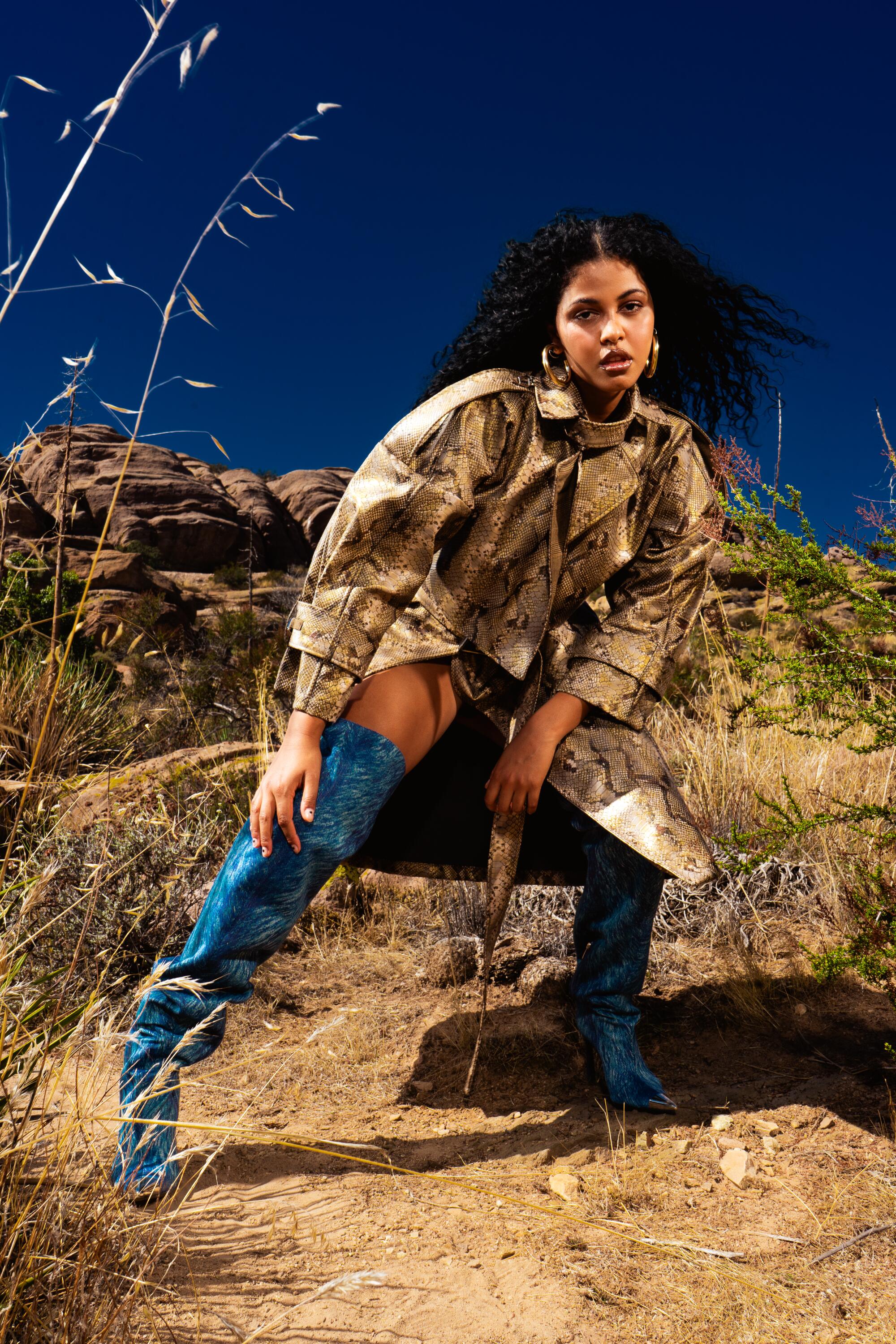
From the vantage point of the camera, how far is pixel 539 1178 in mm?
1902

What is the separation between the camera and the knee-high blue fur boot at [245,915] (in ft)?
6.06

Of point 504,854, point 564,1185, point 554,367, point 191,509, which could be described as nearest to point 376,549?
point 554,367

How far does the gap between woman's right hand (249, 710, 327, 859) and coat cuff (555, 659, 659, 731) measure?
66 centimetres

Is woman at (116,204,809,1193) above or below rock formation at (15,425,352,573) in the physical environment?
below

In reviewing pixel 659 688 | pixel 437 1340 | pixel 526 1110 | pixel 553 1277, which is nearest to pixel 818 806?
Answer: pixel 659 688

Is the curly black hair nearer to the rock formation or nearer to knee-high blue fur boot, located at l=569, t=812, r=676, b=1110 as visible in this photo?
knee-high blue fur boot, located at l=569, t=812, r=676, b=1110

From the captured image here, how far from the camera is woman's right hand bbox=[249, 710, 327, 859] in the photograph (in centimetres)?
187

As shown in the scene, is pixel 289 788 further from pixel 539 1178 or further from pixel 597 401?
pixel 597 401

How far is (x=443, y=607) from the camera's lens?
2232mm

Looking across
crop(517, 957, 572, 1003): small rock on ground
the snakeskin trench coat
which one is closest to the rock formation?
crop(517, 957, 572, 1003): small rock on ground

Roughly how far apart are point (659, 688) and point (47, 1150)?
166cm

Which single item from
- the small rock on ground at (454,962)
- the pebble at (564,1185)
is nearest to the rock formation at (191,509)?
the small rock on ground at (454,962)

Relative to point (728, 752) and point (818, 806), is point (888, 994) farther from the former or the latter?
point (728, 752)

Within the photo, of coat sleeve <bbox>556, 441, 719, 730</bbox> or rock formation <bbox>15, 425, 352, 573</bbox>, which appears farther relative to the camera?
rock formation <bbox>15, 425, 352, 573</bbox>
